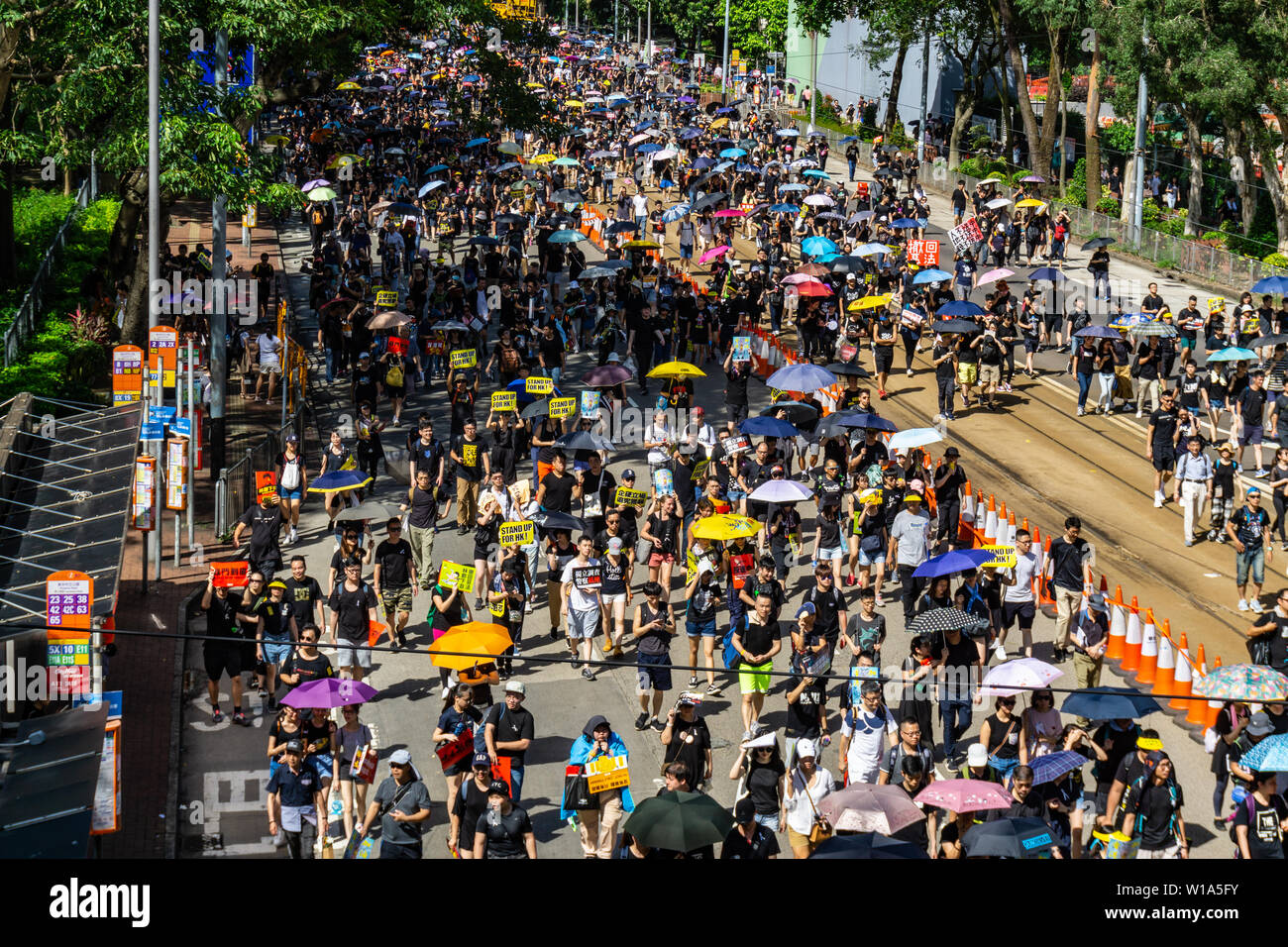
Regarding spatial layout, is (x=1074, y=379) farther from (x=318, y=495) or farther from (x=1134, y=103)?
(x=1134, y=103)

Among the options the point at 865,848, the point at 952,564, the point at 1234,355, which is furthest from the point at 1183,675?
the point at 1234,355

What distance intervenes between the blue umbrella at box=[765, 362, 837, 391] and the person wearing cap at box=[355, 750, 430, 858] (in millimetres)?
12711

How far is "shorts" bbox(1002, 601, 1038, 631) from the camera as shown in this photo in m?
18.6

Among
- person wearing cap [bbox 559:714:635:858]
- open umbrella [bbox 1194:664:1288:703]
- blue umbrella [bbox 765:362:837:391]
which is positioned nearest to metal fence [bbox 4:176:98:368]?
blue umbrella [bbox 765:362:837:391]

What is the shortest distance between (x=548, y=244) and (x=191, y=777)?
2264cm

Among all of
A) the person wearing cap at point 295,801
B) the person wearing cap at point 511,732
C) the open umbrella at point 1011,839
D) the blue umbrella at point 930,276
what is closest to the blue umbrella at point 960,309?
the blue umbrella at point 930,276

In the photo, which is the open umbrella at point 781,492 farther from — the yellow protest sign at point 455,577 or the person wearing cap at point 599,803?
the person wearing cap at point 599,803

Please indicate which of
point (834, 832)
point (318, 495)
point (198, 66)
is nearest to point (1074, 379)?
point (318, 495)

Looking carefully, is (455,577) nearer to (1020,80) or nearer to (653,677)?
(653,677)

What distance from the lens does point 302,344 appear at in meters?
34.1

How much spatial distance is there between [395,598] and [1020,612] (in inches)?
298

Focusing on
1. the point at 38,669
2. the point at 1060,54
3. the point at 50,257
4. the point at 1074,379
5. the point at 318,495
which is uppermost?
the point at 1060,54

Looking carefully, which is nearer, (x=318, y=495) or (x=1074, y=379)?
(x=318, y=495)

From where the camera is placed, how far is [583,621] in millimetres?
18234
